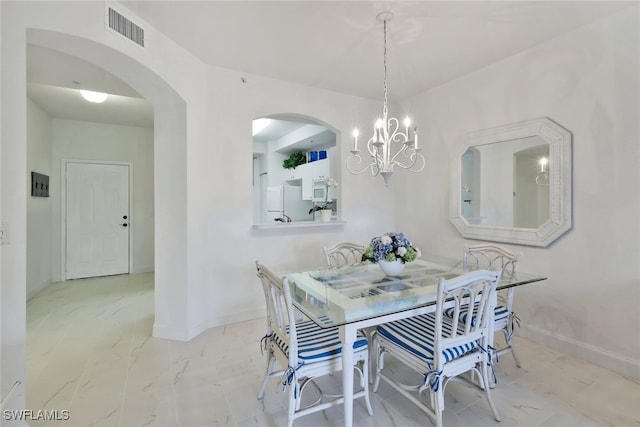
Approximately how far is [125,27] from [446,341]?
2859mm

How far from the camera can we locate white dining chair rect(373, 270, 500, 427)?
5.15 ft

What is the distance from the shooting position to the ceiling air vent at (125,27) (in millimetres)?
2039

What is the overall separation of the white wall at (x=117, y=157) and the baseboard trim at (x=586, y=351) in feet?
18.9

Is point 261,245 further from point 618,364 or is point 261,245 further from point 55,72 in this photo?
point 618,364

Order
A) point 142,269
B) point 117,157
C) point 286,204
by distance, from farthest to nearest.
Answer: point 286,204, point 142,269, point 117,157

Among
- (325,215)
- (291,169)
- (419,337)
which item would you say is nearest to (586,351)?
(419,337)

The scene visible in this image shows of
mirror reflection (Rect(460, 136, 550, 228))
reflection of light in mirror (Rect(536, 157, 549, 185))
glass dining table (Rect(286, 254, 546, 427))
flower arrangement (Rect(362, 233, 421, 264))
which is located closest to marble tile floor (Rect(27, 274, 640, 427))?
glass dining table (Rect(286, 254, 546, 427))

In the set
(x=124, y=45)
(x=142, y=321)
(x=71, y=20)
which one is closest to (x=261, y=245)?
(x=142, y=321)

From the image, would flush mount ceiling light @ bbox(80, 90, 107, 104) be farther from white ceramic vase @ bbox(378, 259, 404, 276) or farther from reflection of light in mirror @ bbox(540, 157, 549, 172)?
reflection of light in mirror @ bbox(540, 157, 549, 172)

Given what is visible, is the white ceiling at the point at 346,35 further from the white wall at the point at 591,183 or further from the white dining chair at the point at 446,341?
the white dining chair at the point at 446,341

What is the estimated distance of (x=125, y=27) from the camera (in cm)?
212

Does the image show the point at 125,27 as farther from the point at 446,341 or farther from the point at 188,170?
the point at 446,341

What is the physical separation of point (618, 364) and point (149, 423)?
3189 mm

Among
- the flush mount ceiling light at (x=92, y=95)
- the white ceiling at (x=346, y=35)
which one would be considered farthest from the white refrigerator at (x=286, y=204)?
the flush mount ceiling light at (x=92, y=95)
